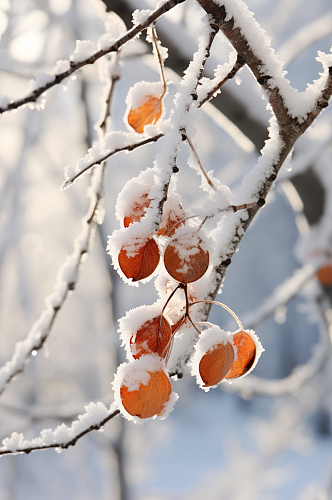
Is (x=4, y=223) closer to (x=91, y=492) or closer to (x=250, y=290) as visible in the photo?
(x=91, y=492)

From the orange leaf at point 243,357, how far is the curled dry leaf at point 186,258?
104 millimetres

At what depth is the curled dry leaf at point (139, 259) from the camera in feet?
0.80

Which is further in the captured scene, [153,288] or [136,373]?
[153,288]

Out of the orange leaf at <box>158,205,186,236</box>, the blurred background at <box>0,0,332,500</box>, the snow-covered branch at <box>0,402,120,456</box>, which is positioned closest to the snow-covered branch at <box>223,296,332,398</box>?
the blurred background at <box>0,0,332,500</box>

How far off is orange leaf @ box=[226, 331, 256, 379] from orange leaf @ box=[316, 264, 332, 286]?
2.54 ft

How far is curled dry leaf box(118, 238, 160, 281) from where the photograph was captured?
0.80ft

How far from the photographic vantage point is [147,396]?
10.0 inches

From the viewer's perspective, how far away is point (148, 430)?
439cm

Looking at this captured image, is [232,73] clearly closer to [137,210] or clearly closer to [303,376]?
[137,210]

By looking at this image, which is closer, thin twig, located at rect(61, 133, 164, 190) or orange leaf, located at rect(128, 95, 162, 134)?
thin twig, located at rect(61, 133, 164, 190)

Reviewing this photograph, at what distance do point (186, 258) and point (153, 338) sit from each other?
2.8 inches

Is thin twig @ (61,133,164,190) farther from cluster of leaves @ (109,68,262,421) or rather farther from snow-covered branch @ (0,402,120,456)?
snow-covered branch @ (0,402,120,456)

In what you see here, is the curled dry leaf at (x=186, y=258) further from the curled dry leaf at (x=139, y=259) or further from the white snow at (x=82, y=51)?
the white snow at (x=82, y=51)

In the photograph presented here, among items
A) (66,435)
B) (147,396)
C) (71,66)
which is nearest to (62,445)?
(66,435)
